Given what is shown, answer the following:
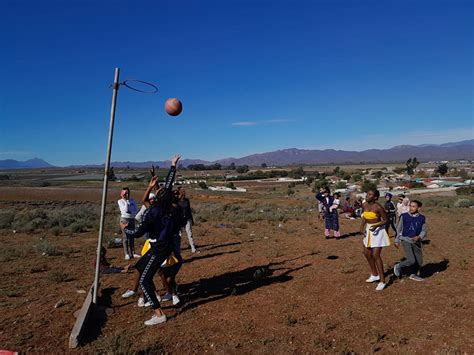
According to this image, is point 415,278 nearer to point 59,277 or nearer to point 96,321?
point 96,321

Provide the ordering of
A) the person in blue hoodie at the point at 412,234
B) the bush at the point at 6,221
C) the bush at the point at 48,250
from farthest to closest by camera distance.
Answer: the bush at the point at 6,221, the bush at the point at 48,250, the person in blue hoodie at the point at 412,234

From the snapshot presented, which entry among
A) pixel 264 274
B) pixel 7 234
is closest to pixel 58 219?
pixel 7 234

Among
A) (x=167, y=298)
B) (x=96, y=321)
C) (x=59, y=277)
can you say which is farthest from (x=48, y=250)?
(x=96, y=321)

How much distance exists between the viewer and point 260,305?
6844mm

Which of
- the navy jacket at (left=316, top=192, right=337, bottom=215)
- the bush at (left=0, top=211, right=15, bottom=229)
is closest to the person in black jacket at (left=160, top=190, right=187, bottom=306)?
the navy jacket at (left=316, top=192, right=337, bottom=215)

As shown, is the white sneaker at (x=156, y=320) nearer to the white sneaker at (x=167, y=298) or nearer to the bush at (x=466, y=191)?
the white sneaker at (x=167, y=298)

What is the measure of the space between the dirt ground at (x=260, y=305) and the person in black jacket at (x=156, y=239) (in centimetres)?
48

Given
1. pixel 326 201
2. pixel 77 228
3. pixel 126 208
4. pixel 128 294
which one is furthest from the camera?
pixel 77 228

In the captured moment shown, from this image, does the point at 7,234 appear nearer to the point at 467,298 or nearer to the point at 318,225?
the point at 318,225

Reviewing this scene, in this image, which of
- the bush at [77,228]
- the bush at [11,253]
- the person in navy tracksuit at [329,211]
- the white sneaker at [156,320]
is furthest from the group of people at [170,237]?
the bush at [77,228]

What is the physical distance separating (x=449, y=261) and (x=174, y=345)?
25.3 feet

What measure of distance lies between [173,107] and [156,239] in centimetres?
242

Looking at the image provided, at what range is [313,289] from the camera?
7.70m

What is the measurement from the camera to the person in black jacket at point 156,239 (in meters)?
5.80
